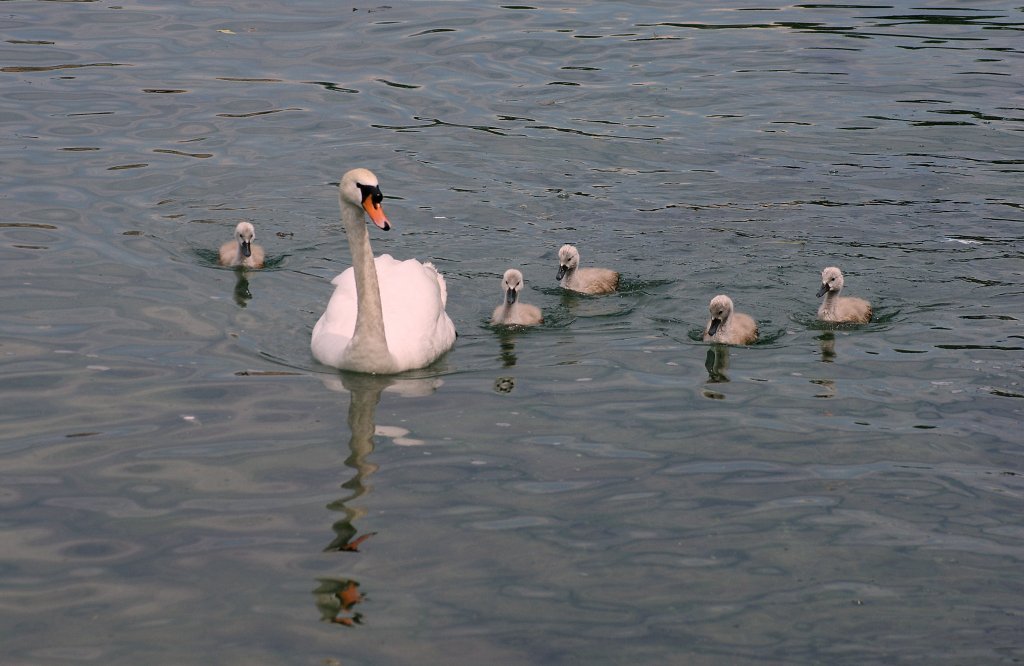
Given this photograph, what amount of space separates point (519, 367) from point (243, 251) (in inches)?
148

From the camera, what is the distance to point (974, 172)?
1714 cm

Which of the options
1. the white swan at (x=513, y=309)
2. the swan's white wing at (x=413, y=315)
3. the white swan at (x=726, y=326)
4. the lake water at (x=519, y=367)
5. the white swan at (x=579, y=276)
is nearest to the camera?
the lake water at (x=519, y=367)

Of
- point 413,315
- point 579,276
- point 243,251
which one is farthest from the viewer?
point 243,251

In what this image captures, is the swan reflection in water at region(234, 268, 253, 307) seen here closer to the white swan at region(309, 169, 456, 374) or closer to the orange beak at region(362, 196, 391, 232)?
the white swan at region(309, 169, 456, 374)

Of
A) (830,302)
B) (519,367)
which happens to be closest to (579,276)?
(519,367)

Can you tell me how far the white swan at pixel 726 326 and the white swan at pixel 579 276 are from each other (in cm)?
144

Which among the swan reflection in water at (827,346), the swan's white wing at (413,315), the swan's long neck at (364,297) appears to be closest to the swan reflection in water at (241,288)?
the swan's white wing at (413,315)

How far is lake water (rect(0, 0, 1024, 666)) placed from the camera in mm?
7984

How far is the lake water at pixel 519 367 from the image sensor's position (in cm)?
798

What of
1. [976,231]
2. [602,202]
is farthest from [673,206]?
[976,231]

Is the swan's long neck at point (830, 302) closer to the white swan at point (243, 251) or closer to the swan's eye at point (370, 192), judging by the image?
the swan's eye at point (370, 192)

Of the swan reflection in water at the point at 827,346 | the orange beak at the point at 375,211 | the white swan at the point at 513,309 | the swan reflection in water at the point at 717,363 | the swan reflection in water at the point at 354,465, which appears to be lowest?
the swan reflection in water at the point at 354,465

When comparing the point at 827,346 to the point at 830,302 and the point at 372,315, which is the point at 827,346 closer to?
the point at 830,302

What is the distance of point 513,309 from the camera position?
13.0 m
